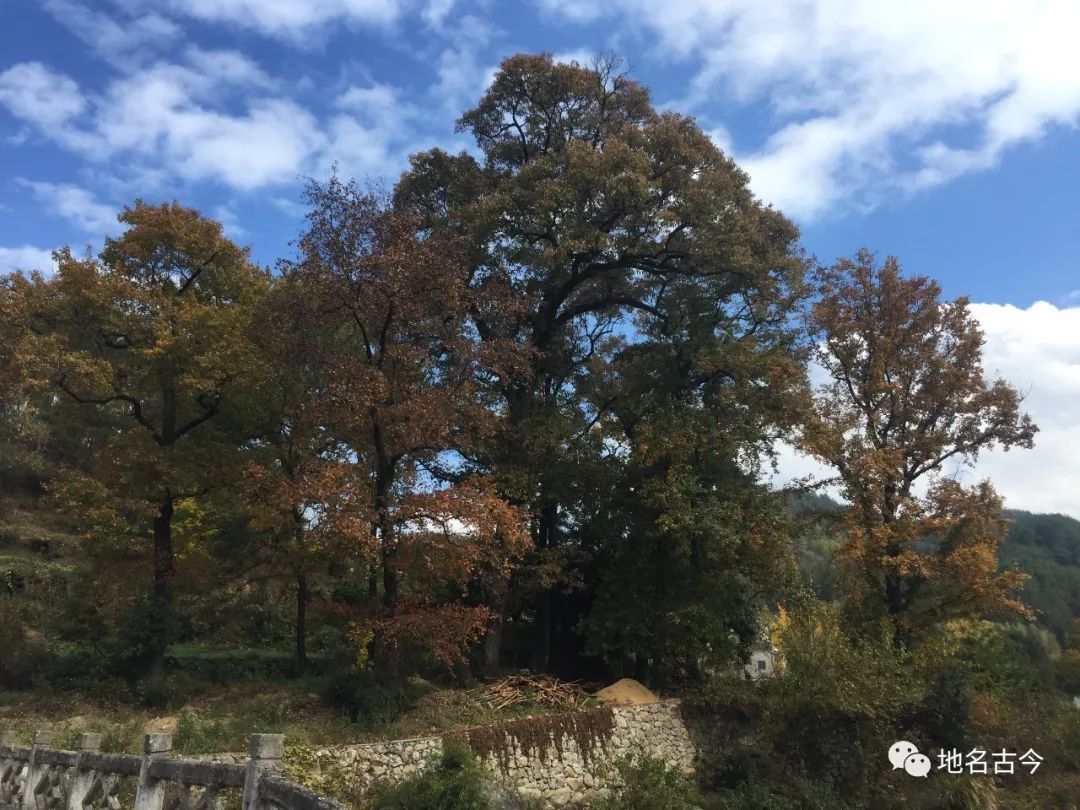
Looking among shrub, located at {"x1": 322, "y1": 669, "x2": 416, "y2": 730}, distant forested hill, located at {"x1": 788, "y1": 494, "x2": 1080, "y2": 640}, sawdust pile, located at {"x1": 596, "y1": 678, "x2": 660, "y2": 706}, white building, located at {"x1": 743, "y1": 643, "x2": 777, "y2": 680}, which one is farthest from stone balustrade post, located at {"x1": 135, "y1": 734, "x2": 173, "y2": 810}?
distant forested hill, located at {"x1": 788, "y1": 494, "x2": 1080, "y2": 640}

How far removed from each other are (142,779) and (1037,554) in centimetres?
9687

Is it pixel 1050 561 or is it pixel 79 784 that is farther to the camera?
pixel 1050 561

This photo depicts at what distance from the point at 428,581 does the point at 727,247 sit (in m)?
11.5

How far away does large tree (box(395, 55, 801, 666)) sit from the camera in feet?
65.9

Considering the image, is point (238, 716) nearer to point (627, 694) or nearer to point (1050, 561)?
point (627, 694)

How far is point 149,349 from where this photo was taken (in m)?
17.6

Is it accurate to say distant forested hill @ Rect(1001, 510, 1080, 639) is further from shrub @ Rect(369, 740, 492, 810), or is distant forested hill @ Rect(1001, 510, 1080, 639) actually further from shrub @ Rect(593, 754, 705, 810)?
shrub @ Rect(369, 740, 492, 810)

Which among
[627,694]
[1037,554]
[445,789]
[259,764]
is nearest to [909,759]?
[627,694]

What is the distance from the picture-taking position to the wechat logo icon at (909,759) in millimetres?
17969

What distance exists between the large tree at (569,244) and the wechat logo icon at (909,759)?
870 cm

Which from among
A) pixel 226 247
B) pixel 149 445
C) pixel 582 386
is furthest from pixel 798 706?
pixel 226 247

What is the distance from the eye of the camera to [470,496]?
15.6 metres

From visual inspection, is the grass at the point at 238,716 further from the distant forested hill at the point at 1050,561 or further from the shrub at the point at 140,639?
the distant forested hill at the point at 1050,561

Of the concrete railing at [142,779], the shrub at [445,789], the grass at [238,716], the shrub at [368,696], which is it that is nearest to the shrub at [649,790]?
the grass at [238,716]
